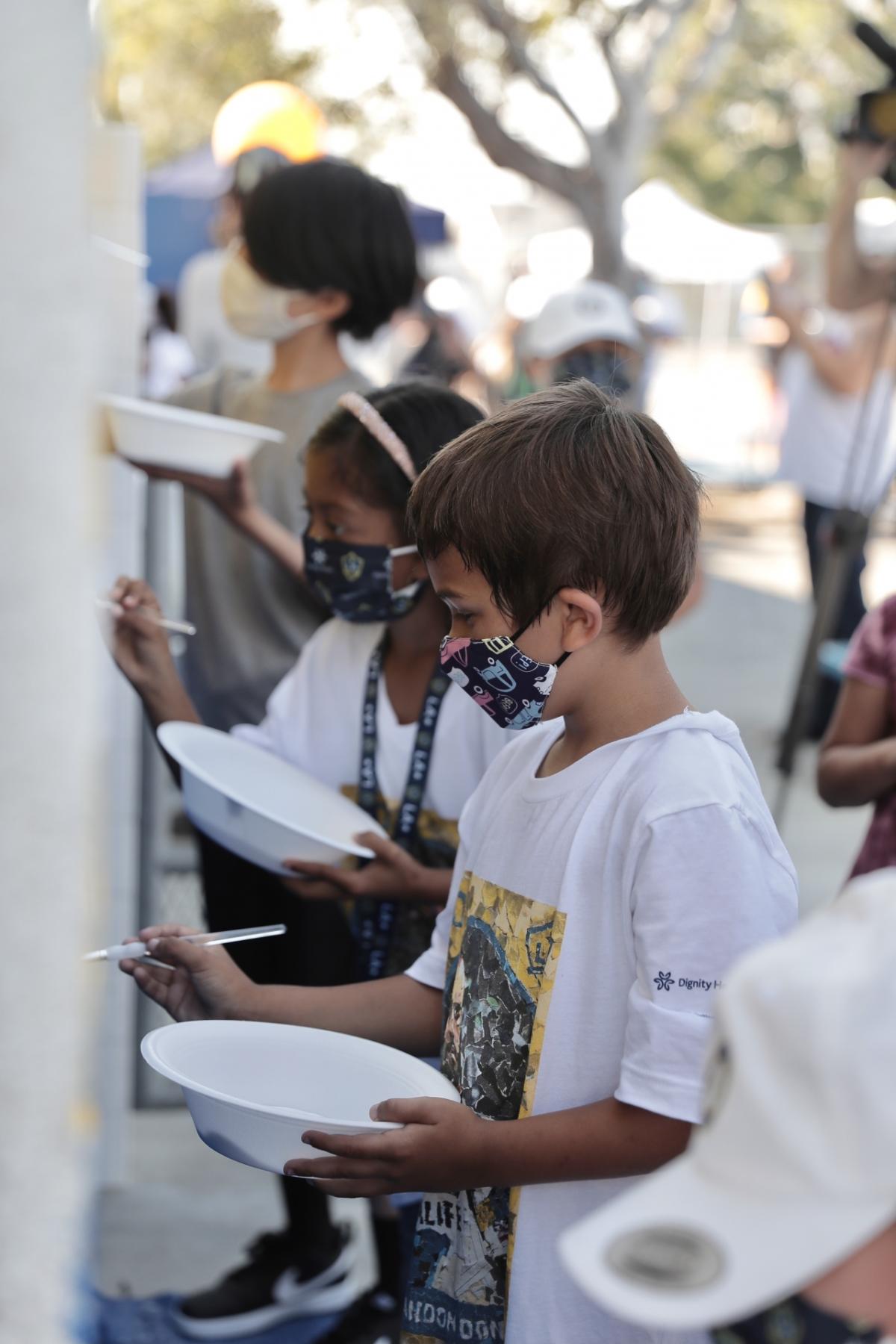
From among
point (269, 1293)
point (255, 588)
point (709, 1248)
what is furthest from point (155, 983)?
point (269, 1293)

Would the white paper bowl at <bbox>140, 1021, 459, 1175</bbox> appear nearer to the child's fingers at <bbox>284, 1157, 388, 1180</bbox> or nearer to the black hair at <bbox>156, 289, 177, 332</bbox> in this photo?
the child's fingers at <bbox>284, 1157, 388, 1180</bbox>

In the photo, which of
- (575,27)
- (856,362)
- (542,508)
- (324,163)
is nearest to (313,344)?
(324,163)

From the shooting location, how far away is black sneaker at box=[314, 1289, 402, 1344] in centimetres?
271

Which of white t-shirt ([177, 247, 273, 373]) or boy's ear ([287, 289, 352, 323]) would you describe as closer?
boy's ear ([287, 289, 352, 323])

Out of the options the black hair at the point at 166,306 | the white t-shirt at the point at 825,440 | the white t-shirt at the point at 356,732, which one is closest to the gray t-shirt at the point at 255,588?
the white t-shirt at the point at 356,732

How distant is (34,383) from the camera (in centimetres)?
86

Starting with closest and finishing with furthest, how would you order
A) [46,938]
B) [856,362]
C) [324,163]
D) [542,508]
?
[46,938]
[542,508]
[324,163]
[856,362]

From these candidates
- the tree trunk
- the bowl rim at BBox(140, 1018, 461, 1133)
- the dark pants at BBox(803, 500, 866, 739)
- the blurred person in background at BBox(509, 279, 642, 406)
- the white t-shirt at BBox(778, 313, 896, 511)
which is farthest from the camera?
the tree trunk

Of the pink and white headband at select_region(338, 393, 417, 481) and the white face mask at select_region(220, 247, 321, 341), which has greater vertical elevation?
the white face mask at select_region(220, 247, 321, 341)

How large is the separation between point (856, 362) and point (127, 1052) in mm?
5226

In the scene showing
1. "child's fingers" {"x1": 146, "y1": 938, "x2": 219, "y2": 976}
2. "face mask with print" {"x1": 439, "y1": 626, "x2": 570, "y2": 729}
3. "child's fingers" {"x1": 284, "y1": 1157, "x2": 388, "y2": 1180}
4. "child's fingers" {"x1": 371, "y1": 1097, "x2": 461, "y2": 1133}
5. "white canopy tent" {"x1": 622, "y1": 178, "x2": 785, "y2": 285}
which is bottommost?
"child's fingers" {"x1": 284, "y1": 1157, "x2": 388, "y2": 1180}

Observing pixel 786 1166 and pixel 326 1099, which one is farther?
pixel 326 1099

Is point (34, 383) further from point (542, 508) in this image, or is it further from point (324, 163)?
point (324, 163)

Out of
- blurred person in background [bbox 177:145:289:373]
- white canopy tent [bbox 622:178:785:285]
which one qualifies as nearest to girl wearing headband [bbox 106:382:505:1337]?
blurred person in background [bbox 177:145:289:373]
